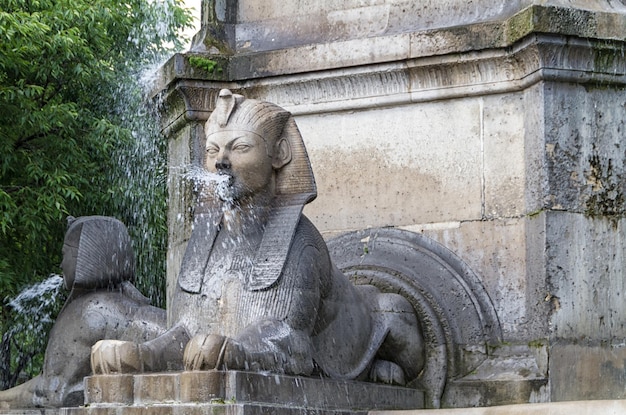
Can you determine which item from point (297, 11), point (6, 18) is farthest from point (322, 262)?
point (6, 18)

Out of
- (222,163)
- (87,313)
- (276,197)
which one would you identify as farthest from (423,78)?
(87,313)

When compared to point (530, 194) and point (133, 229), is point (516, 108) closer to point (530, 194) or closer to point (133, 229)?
point (530, 194)

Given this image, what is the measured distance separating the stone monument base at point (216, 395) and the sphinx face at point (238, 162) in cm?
107

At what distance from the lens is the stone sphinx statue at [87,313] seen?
8461 mm

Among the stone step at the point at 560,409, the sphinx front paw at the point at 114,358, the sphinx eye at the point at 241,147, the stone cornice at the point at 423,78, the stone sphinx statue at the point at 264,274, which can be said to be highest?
the stone cornice at the point at 423,78

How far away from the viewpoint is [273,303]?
657 cm

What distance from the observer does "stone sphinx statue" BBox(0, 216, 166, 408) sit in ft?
27.8

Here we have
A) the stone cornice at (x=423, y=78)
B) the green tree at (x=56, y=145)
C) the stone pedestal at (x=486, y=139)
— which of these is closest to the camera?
the stone pedestal at (x=486, y=139)

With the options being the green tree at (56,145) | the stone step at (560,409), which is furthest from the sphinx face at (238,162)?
the green tree at (56,145)

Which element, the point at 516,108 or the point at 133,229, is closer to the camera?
the point at 516,108

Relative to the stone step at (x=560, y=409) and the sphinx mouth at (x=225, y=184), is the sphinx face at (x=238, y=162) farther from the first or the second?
the stone step at (x=560, y=409)

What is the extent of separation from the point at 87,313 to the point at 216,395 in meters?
2.85

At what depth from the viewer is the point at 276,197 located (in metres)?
6.96

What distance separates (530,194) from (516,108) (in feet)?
1.79
